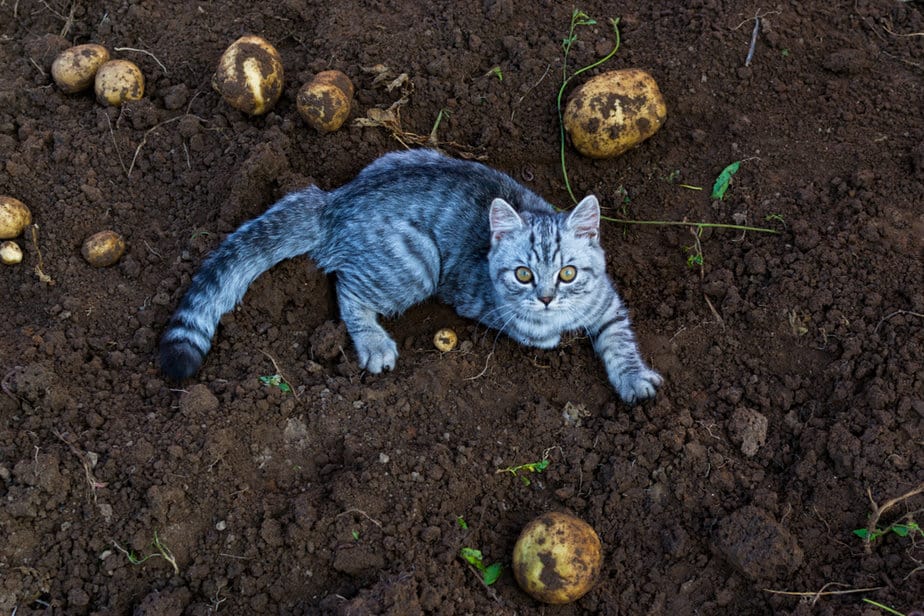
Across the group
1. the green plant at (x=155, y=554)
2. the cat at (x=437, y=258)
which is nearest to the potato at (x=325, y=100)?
the cat at (x=437, y=258)

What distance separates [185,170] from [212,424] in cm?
189

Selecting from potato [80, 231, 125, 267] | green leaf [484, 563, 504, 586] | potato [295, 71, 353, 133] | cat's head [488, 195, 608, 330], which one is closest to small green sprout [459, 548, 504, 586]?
green leaf [484, 563, 504, 586]

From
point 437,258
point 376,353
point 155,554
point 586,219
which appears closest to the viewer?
point 155,554

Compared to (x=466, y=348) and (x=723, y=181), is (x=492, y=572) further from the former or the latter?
(x=723, y=181)

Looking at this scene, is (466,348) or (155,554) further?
(466,348)

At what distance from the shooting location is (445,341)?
462cm

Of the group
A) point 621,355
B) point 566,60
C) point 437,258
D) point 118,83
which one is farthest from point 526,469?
point 118,83

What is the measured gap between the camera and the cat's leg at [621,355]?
4.30 metres

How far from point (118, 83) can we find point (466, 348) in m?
2.86

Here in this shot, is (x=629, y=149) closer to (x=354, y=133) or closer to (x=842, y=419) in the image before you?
(x=354, y=133)

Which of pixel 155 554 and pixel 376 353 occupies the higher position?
pixel 155 554

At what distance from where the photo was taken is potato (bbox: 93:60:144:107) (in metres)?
5.07

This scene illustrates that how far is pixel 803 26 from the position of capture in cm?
525

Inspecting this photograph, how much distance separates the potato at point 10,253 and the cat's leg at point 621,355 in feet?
11.1
